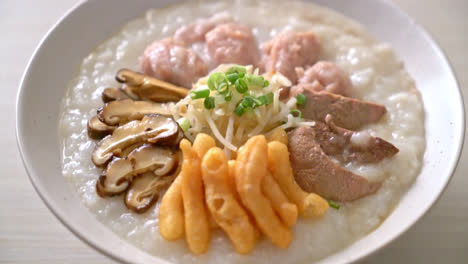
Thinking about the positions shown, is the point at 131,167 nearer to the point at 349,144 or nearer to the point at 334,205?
the point at 334,205

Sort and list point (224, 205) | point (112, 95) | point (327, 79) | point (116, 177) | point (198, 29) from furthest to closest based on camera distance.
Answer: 1. point (198, 29)
2. point (327, 79)
3. point (112, 95)
4. point (116, 177)
5. point (224, 205)

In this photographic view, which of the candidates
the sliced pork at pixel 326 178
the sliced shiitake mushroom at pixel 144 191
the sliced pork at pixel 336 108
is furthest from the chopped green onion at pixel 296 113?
the sliced shiitake mushroom at pixel 144 191

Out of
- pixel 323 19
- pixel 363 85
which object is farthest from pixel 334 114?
pixel 323 19

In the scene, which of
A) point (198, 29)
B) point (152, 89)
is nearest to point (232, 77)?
point (152, 89)

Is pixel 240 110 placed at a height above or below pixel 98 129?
above

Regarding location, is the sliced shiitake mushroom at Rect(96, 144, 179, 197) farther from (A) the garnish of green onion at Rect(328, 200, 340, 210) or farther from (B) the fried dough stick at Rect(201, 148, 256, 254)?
(A) the garnish of green onion at Rect(328, 200, 340, 210)
